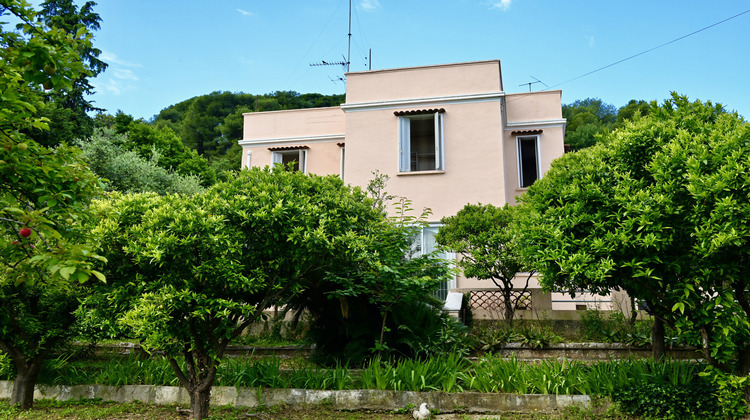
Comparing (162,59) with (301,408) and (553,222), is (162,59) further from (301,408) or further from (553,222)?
(553,222)

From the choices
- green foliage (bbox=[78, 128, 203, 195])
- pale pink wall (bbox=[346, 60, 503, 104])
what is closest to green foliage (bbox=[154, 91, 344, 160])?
green foliage (bbox=[78, 128, 203, 195])

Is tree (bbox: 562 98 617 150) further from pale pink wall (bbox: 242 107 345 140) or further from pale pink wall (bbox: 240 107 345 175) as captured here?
pale pink wall (bbox: 240 107 345 175)

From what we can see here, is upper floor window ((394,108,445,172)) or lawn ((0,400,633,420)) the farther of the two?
upper floor window ((394,108,445,172))

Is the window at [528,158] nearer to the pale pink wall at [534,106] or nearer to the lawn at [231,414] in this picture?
the pale pink wall at [534,106]

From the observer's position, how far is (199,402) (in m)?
5.97

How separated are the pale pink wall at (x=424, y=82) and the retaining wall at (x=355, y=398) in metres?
10.1

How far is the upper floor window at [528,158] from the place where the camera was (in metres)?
15.4

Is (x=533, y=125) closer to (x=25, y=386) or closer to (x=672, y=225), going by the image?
(x=672, y=225)

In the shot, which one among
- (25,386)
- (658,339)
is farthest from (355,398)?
(25,386)

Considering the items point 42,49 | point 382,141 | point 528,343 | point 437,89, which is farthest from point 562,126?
point 42,49

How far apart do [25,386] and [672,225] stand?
9.16 m

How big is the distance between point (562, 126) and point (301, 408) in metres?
12.3

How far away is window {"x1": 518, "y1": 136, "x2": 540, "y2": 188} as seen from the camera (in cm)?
1548

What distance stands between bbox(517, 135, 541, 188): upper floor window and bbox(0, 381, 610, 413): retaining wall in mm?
9833
